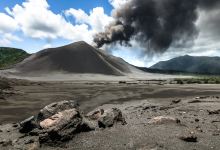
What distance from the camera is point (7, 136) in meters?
19.4

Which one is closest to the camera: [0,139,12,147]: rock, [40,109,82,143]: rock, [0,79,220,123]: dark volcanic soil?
[40,109,82,143]: rock

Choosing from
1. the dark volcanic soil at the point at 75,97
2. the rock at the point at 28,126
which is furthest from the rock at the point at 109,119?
the dark volcanic soil at the point at 75,97

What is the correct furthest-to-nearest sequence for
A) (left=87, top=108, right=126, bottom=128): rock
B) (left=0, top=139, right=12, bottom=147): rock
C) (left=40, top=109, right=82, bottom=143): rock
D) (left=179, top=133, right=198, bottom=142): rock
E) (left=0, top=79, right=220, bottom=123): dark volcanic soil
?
(left=0, top=79, right=220, bottom=123): dark volcanic soil < (left=87, top=108, right=126, bottom=128): rock < (left=0, top=139, right=12, bottom=147): rock < (left=40, top=109, right=82, bottom=143): rock < (left=179, top=133, right=198, bottom=142): rock

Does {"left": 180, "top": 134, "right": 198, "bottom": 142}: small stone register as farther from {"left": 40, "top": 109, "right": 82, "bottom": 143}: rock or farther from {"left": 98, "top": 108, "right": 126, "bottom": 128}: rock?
{"left": 40, "top": 109, "right": 82, "bottom": 143}: rock

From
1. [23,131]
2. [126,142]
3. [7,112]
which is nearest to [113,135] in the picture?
[126,142]

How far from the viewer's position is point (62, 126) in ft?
52.7

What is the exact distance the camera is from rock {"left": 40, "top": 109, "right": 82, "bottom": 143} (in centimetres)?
1570

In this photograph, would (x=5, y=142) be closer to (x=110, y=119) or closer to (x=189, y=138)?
(x=110, y=119)

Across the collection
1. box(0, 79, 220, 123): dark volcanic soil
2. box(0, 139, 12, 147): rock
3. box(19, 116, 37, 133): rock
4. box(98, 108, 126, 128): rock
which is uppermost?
box(98, 108, 126, 128): rock

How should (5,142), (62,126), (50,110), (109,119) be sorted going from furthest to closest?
(50,110) → (109,119) → (5,142) → (62,126)

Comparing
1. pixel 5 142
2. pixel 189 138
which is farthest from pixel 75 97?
pixel 189 138

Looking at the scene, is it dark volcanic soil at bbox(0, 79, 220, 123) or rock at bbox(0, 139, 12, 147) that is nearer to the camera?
rock at bbox(0, 139, 12, 147)

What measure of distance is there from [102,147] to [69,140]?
6.18ft

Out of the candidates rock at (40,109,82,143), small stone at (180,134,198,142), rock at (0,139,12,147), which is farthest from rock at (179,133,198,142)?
rock at (0,139,12,147)
